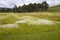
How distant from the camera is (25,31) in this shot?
7.69 feet

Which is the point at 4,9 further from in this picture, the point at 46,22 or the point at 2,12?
the point at 46,22

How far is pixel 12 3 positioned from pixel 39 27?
0.69 m

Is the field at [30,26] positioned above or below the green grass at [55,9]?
below

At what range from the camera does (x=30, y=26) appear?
2.43 meters

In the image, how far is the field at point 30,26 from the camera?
2.29 m

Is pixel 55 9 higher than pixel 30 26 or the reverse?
higher

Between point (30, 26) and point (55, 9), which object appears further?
point (55, 9)

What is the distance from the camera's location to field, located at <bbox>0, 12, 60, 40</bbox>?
229cm

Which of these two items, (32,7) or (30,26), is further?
(32,7)

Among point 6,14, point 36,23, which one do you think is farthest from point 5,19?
point 36,23


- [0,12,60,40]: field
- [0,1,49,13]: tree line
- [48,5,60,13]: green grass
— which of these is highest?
[0,1,49,13]: tree line

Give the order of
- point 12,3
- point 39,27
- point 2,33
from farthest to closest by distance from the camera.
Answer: point 12,3, point 39,27, point 2,33

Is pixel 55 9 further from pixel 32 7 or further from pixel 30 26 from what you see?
pixel 30 26

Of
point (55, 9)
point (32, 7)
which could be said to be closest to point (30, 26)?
point (32, 7)
